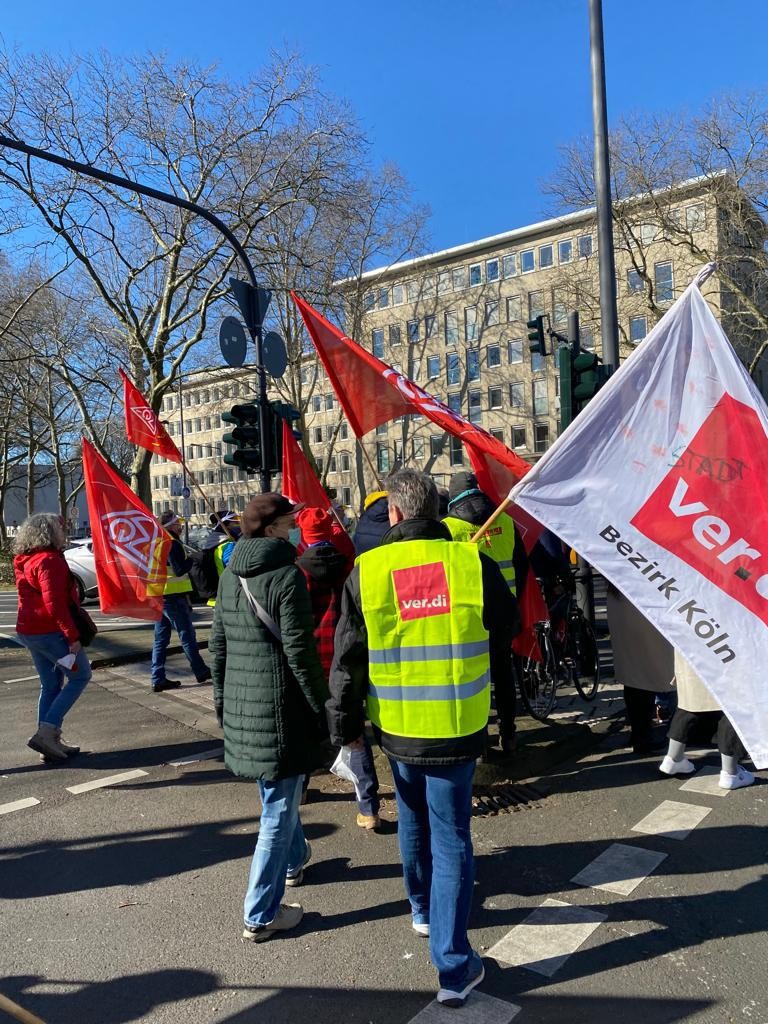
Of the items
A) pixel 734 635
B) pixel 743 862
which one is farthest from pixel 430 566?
pixel 743 862

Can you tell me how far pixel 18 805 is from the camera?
512cm

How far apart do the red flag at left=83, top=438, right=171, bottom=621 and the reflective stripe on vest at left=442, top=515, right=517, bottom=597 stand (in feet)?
8.60

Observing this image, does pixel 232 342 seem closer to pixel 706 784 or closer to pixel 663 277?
pixel 706 784

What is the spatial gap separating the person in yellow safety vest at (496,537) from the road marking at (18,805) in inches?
126

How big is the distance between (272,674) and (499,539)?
2563 mm

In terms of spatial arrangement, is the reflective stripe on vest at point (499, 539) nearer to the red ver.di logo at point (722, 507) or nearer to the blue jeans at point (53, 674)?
the red ver.di logo at point (722, 507)

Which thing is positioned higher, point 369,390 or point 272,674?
point 369,390

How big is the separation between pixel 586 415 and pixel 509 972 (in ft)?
7.18

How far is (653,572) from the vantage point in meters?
2.82

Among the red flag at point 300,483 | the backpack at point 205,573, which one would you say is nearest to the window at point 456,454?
the backpack at point 205,573

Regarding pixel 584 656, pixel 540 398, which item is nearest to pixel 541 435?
pixel 540 398

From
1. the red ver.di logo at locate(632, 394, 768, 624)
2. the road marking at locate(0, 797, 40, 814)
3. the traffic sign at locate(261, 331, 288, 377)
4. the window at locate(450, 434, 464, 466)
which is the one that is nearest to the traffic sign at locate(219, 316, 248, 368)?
the traffic sign at locate(261, 331, 288, 377)

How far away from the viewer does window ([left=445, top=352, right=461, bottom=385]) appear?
40.7 metres

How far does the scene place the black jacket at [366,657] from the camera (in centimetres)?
286
